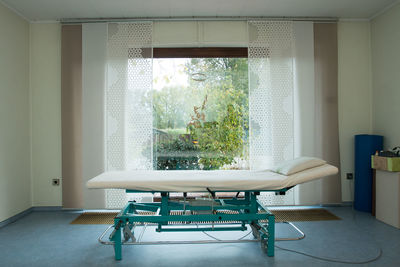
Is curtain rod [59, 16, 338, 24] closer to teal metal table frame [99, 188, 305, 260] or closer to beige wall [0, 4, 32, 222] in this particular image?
beige wall [0, 4, 32, 222]

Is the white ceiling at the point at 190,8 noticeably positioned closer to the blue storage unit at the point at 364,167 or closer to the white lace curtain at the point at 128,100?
the white lace curtain at the point at 128,100

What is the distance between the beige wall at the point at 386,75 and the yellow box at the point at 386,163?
1.25 feet

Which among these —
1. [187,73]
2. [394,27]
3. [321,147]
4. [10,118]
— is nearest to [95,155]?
[10,118]

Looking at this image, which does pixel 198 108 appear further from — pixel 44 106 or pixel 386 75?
pixel 386 75

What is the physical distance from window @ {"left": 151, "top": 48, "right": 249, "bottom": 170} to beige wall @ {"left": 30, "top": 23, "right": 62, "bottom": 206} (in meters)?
1.38

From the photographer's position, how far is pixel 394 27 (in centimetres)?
343

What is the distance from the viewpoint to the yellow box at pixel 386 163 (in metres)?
3.07

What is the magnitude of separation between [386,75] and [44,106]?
4.56 metres

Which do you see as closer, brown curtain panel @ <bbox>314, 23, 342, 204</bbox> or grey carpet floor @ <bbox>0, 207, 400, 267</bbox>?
grey carpet floor @ <bbox>0, 207, 400, 267</bbox>

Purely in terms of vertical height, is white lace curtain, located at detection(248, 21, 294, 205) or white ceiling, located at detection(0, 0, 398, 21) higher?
white ceiling, located at detection(0, 0, 398, 21)

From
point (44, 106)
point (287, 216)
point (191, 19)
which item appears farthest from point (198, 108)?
point (44, 106)

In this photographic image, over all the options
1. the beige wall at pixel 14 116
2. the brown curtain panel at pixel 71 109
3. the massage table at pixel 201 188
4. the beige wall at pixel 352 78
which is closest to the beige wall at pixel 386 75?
the beige wall at pixel 352 78

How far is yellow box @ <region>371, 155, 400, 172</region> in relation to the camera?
3.07 metres

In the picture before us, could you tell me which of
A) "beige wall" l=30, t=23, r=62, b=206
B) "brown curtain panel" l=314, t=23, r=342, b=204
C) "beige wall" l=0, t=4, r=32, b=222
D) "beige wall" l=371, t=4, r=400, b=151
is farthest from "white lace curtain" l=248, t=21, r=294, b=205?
"beige wall" l=0, t=4, r=32, b=222
